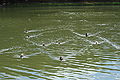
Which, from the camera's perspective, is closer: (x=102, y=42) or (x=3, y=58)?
(x=3, y=58)

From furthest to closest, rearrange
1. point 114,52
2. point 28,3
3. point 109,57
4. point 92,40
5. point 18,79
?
point 28,3, point 92,40, point 114,52, point 109,57, point 18,79

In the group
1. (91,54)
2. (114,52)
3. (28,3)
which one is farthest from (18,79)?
(28,3)

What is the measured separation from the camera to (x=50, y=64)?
2014cm

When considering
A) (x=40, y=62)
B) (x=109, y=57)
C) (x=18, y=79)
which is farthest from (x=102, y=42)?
(x=18, y=79)

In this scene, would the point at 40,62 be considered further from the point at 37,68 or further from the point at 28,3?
the point at 28,3

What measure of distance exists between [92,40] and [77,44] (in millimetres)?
2675

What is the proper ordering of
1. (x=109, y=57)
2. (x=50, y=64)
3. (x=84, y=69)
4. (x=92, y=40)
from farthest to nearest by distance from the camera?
1. (x=92, y=40)
2. (x=109, y=57)
3. (x=50, y=64)
4. (x=84, y=69)

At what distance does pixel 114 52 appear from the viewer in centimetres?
2341

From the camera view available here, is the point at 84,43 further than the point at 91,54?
Yes

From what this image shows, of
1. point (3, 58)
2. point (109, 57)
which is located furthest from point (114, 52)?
point (3, 58)

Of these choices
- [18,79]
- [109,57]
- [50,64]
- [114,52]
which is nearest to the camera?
[18,79]

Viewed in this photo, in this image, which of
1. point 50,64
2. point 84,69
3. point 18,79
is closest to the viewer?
point 18,79

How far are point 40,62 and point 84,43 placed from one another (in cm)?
775

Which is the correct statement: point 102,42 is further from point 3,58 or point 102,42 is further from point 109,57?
point 3,58
